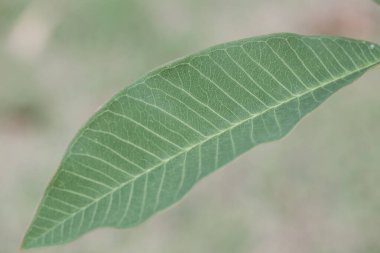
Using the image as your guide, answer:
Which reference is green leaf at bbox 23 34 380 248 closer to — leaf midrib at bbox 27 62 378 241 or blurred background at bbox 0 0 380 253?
leaf midrib at bbox 27 62 378 241

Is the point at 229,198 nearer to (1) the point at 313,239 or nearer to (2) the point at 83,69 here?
(1) the point at 313,239

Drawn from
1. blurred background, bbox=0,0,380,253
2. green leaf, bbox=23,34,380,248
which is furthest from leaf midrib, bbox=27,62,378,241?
blurred background, bbox=0,0,380,253

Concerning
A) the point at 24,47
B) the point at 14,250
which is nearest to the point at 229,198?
the point at 14,250

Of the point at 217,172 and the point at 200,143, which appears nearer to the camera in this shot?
the point at 200,143

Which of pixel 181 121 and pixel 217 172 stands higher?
pixel 217 172

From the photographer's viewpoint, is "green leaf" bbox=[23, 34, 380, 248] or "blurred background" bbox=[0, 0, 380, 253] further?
"blurred background" bbox=[0, 0, 380, 253]

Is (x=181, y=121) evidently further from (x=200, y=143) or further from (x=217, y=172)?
(x=217, y=172)

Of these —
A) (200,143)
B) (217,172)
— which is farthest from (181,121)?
(217,172)
